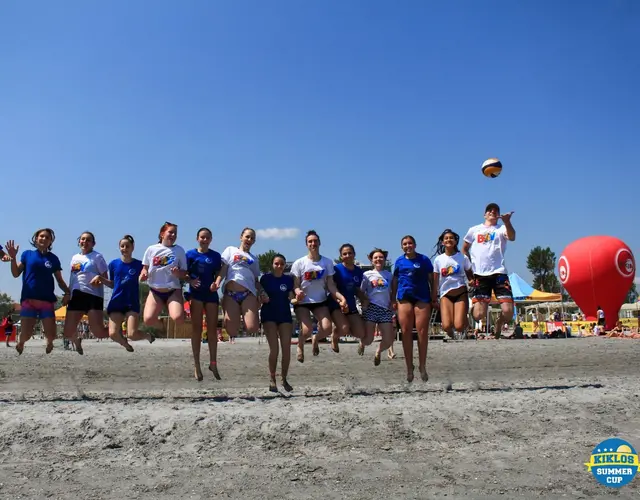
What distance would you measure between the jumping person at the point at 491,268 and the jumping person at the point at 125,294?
519 cm

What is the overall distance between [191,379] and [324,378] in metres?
2.60

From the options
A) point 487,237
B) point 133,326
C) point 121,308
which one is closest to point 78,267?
point 121,308

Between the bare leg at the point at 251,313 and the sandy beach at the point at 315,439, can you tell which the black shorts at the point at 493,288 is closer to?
the sandy beach at the point at 315,439

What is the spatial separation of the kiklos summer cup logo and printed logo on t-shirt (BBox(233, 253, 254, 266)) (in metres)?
5.06

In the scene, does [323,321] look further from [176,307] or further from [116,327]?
[116,327]

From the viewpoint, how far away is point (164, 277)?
27.7ft

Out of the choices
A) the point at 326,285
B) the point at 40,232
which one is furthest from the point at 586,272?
the point at 40,232

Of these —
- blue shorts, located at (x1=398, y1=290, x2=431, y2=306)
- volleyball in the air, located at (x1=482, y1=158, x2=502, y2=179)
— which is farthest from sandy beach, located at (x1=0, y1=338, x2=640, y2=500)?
volleyball in the air, located at (x1=482, y1=158, x2=502, y2=179)

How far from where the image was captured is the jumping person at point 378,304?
9.16 meters

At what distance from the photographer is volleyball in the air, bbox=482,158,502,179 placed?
966 cm

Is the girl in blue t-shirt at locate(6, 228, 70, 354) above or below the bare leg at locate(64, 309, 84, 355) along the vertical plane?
above

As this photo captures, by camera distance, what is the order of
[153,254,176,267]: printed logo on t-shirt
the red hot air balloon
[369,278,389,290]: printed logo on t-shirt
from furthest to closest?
1. the red hot air balloon
2. [369,278,389,290]: printed logo on t-shirt
3. [153,254,176,267]: printed logo on t-shirt

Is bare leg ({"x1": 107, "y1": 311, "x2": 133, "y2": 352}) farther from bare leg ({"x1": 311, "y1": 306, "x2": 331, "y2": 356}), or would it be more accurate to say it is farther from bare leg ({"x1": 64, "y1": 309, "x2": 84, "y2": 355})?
bare leg ({"x1": 311, "y1": 306, "x2": 331, "y2": 356})

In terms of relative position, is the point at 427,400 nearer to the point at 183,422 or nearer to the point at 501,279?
the point at 501,279
